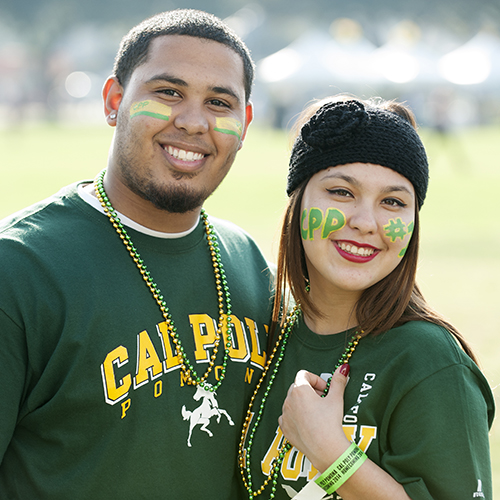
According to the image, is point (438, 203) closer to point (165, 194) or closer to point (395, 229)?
point (395, 229)

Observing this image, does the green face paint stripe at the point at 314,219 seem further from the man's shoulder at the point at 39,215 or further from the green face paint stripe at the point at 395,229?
the man's shoulder at the point at 39,215

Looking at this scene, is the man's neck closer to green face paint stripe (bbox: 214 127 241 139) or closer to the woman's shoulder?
green face paint stripe (bbox: 214 127 241 139)

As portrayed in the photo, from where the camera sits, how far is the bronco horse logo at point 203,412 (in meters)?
2.82

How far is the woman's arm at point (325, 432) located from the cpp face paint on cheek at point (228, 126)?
1.20m

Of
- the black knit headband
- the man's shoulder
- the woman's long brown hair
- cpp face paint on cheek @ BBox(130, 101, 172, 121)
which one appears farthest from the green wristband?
cpp face paint on cheek @ BBox(130, 101, 172, 121)

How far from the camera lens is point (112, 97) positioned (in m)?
3.30

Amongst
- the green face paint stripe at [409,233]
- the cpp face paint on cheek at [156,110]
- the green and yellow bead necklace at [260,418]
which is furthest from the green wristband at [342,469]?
the cpp face paint on cheek at [156,110]

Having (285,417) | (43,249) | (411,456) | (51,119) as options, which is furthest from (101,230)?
(51,119)

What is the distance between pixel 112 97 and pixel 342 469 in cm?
206

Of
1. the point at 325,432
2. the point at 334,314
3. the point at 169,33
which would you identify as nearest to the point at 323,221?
the point at 334,314

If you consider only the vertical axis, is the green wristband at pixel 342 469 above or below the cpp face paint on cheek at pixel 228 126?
below

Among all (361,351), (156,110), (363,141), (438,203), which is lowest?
(361,351)

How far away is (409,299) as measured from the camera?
9.57ft

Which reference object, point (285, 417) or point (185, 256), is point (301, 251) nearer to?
point (185, 256)
